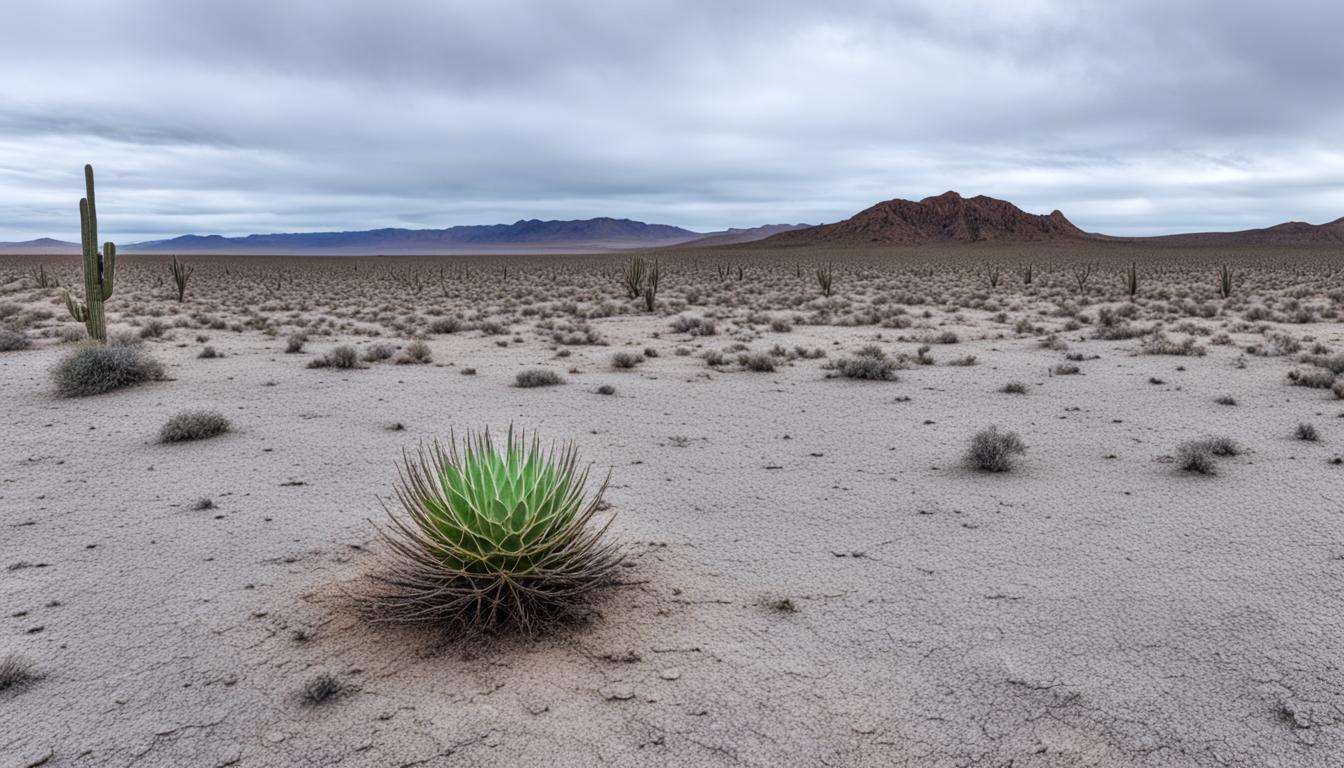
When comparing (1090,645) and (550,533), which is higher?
(550,533)

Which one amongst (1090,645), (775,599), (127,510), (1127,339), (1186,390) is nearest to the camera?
(1090,645)

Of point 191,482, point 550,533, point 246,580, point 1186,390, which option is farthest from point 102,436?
point 1186,390

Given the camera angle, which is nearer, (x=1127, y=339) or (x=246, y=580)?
(x=246, y=580)

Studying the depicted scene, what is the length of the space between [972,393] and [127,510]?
938 centimetres

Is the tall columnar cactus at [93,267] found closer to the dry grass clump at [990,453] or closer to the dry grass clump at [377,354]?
the dry grass clump at [377,354]

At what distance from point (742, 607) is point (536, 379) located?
7590 millimetres

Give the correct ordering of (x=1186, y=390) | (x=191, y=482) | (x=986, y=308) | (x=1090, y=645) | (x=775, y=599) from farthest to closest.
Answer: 1. (x=986, y=308)
2. (x=1186, y=390)
3. (x=191, y=482)
4. (x=775, y=599)
5. (x=1090, y=645)

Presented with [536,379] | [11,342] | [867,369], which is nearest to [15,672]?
[536,379]

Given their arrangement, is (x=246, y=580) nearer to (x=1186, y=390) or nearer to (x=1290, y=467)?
(x=1290, y=467)

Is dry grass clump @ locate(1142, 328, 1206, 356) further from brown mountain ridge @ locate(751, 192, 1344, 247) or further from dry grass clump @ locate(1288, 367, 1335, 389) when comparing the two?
brown mountain ridge @ locate(751, 192, 1344, 247)

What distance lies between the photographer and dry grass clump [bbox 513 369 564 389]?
11625 mm

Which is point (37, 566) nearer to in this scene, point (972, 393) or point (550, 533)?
point (550, 533)

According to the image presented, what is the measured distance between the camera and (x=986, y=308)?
80.1 ft

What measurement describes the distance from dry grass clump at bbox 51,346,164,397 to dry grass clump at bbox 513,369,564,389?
4998 mm
